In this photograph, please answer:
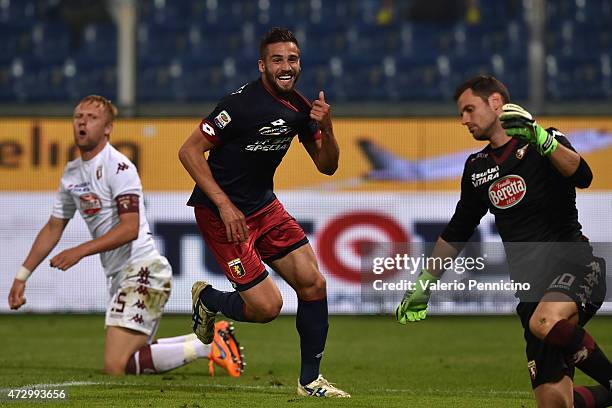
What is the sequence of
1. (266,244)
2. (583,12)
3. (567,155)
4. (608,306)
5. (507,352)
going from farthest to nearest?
(583,12), (608,306), (507,352), (266,244), (567,155)

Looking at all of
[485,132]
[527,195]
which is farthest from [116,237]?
[527,195]

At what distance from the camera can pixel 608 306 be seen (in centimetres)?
1445

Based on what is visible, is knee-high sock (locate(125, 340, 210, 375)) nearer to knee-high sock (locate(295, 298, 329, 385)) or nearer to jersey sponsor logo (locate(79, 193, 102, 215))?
jersey sponsor logo (locate(79, 193, 102, 215))

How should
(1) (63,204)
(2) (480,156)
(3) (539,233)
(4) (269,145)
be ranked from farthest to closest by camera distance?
1. (1) (63,204)
2. (4) (269,145)
3. (2) (480,156)
4. (3) (539,233)

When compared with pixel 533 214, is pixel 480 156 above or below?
above

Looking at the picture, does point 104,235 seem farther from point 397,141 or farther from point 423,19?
point 423,19

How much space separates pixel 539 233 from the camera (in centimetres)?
633

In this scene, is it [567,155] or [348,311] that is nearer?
[567,155]

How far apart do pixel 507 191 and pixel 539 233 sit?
29 centimetres

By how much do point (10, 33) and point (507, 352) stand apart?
39.8 feet

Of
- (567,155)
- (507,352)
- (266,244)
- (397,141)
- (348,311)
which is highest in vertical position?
(567,155)

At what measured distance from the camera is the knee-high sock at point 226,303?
7496 millimetres

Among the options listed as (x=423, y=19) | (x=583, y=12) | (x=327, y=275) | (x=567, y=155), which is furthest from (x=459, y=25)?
(x=567, y=155)

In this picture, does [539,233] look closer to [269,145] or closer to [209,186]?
[269,145]
